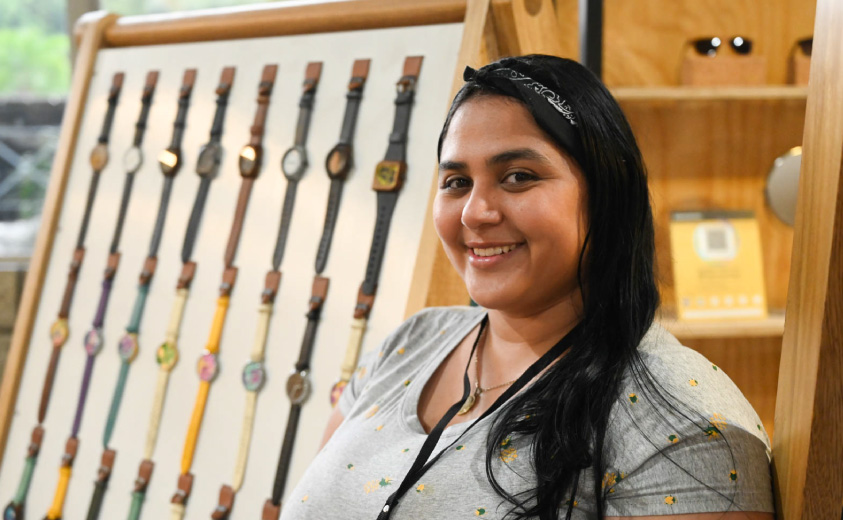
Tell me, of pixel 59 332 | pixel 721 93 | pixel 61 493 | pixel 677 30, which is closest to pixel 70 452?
pixel 61 493

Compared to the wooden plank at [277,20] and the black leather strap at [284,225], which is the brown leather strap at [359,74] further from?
the black leather strap at [284,225]

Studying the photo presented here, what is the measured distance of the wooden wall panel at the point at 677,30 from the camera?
2.45 metres

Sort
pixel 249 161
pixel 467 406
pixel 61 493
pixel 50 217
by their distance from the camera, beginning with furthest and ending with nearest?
1. pixel 50 217
2. pixel 61 493
3. pixel 249 161
4. pixel 467 406

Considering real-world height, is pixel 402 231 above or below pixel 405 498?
above

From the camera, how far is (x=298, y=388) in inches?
70.3

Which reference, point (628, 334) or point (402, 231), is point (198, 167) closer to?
point (402, 231)

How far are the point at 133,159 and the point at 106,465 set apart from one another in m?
0.77

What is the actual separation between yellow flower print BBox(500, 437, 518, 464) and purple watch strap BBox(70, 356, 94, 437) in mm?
1460

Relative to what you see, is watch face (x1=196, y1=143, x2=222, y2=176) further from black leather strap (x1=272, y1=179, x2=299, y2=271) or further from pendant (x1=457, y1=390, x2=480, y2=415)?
pendant (x1=457, y1=390, x2=480, y2=415)

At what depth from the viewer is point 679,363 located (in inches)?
38.5

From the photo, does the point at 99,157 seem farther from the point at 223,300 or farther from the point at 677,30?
the point at 677,30

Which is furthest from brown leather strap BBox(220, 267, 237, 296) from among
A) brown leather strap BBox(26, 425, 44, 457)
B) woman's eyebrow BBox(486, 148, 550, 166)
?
woman's eyebrow BBox(486, 148, 550, 166)

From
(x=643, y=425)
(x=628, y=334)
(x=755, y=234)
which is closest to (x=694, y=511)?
(x=643, y=425)

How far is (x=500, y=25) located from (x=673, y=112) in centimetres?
90
